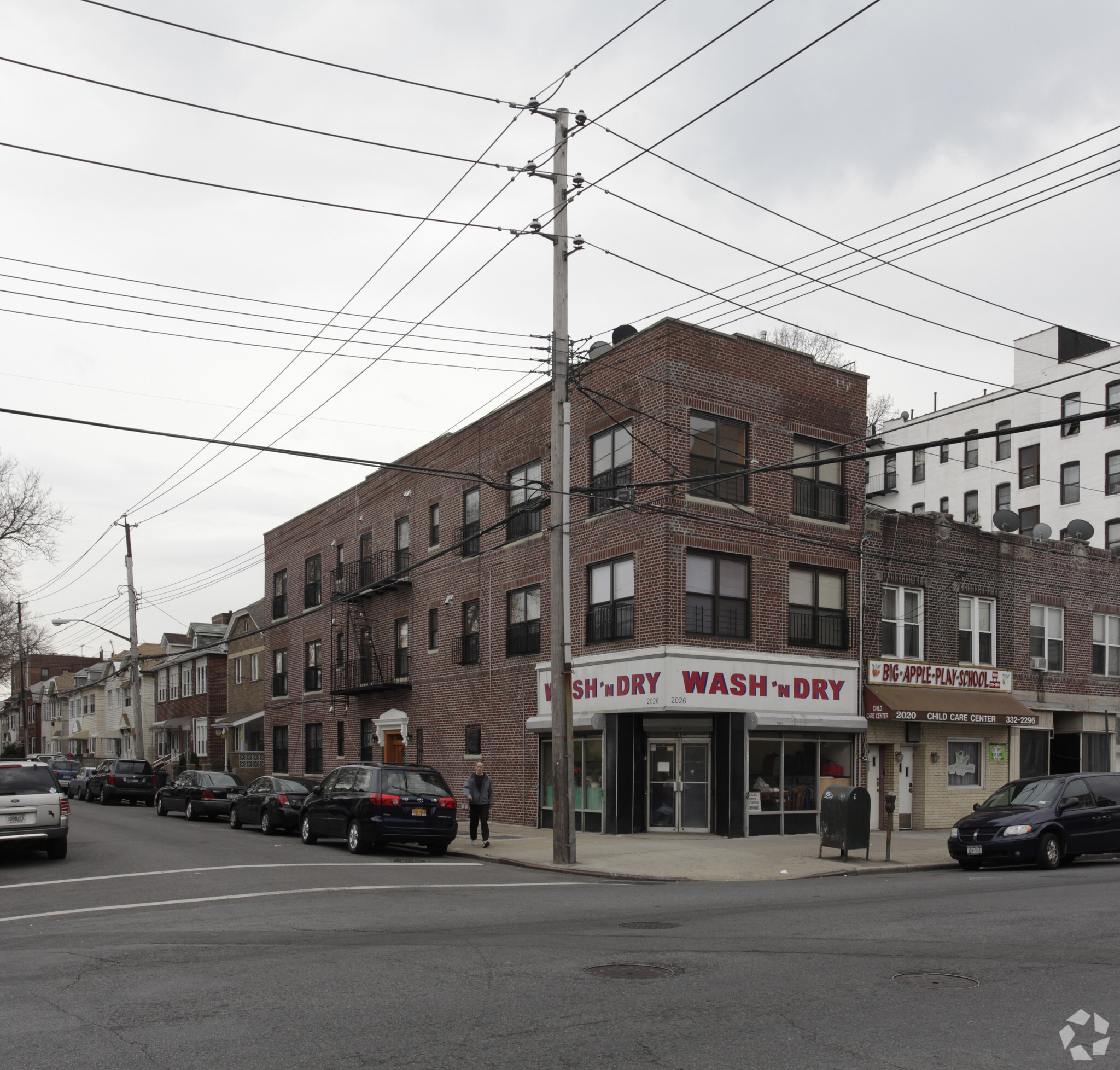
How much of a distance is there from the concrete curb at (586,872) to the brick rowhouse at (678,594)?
192 inches

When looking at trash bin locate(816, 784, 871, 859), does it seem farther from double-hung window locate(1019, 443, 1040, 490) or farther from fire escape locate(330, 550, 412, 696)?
double-hung window locate(1019, 443, 1040, 490)

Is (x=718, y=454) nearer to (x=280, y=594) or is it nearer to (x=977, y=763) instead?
(x=977, y=763)

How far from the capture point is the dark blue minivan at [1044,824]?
18750 millimetres

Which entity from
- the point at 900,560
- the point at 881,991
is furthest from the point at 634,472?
the point at 881,991

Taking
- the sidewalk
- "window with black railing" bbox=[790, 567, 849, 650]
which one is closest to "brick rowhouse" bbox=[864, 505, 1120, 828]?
"window with black railing" bbox=[790, 567, 849, 650]

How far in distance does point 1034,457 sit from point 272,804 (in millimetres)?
38617

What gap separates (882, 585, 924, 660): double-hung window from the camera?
27.5 metres

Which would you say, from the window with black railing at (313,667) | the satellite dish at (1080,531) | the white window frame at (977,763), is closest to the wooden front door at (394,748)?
the window with black railing at (313,667)

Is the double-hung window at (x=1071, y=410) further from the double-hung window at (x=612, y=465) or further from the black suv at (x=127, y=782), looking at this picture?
the black suv at (x=127, y=782)

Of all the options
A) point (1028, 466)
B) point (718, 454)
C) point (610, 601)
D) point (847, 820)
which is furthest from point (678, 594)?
point (1028, 466)

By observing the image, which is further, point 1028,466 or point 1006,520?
point 1028,466

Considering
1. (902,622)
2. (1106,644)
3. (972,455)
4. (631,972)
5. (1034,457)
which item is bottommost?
(631,972)

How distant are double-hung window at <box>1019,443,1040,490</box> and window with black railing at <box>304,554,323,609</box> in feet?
102

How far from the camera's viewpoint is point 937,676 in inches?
1097
